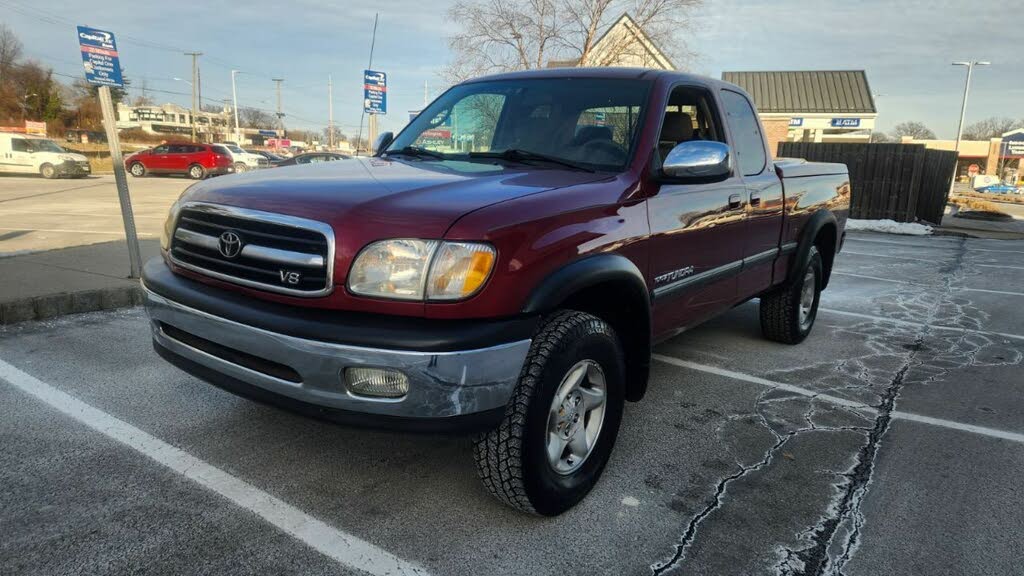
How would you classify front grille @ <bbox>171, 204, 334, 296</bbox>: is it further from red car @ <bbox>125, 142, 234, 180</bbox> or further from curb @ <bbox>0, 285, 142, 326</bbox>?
red car @ <bbox>125, 142, 234, 180</bbox>

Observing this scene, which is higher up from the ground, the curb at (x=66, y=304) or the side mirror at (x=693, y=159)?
the side mirror at (x=693, y=159)

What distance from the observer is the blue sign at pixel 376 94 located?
46.6 ft

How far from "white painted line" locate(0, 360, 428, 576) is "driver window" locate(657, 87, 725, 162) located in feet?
7.53

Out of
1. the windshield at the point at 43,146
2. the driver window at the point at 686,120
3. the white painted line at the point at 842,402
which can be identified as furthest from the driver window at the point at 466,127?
the windshield at the point at 43,146

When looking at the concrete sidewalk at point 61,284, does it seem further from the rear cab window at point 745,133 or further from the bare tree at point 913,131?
the bare tree at point 913,131

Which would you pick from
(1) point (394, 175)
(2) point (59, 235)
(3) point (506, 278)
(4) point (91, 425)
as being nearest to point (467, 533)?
(3) point (506, 278)

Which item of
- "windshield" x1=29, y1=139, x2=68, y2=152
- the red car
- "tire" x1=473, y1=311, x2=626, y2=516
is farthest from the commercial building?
"tire" x1=473, y1=311, x2=626, y2=516

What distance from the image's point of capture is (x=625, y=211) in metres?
2.89

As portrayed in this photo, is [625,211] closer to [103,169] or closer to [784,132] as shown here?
[784,132]

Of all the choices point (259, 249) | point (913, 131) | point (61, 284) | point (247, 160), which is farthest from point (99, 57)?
point (913, 131)

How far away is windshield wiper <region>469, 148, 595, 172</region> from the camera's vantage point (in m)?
3.16

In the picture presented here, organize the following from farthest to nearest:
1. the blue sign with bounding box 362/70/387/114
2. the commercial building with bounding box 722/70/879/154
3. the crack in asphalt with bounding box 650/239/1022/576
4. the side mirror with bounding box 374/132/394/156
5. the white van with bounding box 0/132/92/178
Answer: the commercial building with bounding box 722/70/879/154
the white van with bounding box 0/132/92/178
the blue sign with bounding box 362/70/387/114
the side mirror with bounding box 374/132/394/156
the crack in asphalt with bounding box 650/239/1022/576

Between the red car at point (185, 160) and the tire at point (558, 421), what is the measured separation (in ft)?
97.1

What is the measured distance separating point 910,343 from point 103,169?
38994 millimetres
